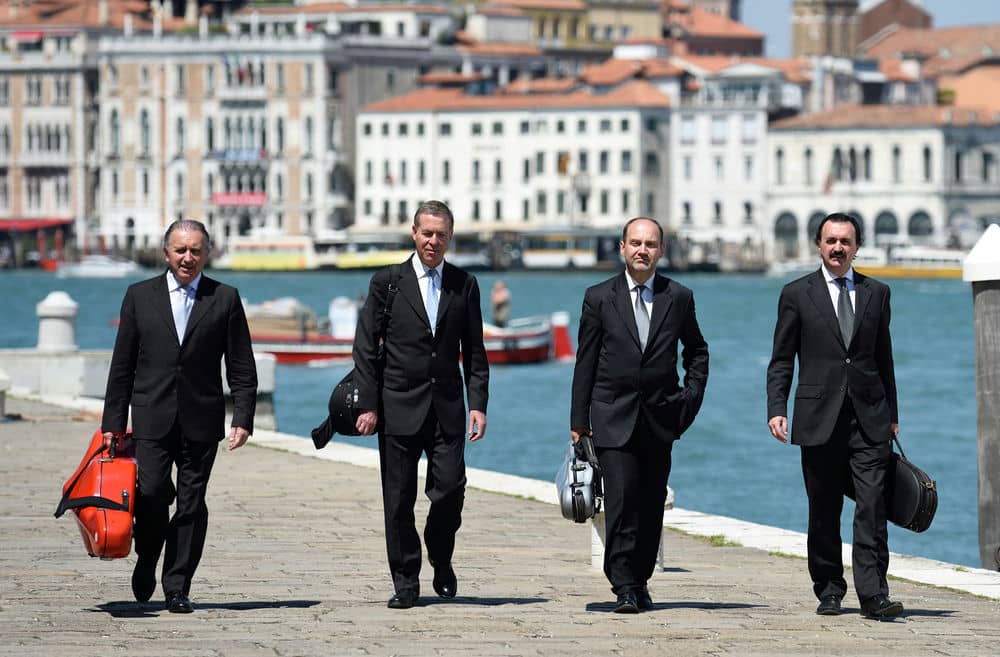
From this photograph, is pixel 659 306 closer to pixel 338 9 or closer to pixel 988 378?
pixel 988 378

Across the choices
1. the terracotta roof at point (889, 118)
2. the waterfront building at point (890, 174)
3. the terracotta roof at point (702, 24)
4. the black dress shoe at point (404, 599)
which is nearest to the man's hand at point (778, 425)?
the black dress shoe at point (404, 599)

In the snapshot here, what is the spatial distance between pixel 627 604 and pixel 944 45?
136 m

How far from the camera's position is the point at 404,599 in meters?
9.76

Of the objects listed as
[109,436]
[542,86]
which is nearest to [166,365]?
[109,436]

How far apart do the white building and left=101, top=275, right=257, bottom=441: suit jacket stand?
360 feet

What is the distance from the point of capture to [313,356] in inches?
2203

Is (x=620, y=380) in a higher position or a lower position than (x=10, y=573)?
higher

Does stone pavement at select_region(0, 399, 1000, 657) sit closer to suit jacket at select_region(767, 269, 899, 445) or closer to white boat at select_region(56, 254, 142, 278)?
suit jacket at select_region(767, 269, 899, 445)

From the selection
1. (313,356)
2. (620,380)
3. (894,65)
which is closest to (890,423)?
(620,380)

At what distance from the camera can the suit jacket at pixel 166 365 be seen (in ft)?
31.8

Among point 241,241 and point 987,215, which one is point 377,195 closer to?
point 241,241

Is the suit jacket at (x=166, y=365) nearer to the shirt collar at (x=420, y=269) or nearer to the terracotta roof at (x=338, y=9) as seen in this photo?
the shirt collar at (x=420, y=269)

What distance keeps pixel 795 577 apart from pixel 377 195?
112196mm

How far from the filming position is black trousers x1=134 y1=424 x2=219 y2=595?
31.7 ft
